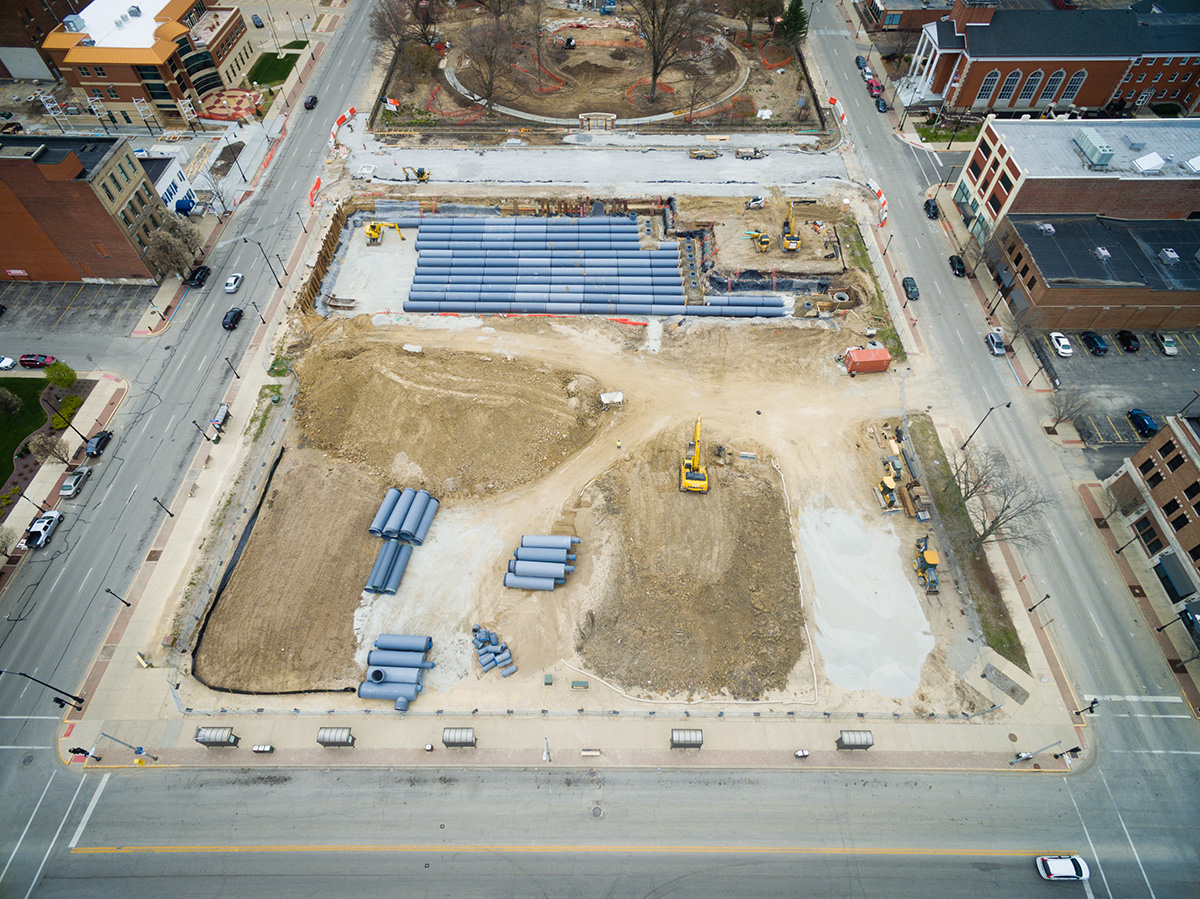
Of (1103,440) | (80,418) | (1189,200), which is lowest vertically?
(80,418)

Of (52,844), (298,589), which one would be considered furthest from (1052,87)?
(52,844)

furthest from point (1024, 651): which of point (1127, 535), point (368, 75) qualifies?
point (368, 75)

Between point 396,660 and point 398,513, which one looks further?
point 398,513

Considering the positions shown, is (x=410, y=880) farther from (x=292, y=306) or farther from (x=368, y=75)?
(x=368, y=75)

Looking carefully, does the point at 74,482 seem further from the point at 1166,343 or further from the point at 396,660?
the point at 1166,343

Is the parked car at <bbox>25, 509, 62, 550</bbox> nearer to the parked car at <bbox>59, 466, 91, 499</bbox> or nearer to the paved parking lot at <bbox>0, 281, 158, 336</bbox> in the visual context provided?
the parked car at <bbox>59, 466, 91, 499</bbox>

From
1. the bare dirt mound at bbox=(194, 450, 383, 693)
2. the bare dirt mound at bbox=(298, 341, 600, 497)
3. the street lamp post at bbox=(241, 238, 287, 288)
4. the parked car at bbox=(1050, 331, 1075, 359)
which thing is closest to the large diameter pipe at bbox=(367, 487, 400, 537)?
the bare dirt mound at bbox=(194, 450, 383, 693)
